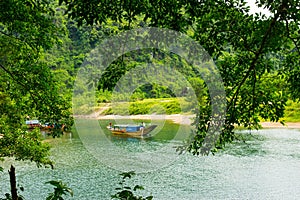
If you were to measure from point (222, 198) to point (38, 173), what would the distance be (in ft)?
15.6

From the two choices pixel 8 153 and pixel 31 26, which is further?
pixel 8 153

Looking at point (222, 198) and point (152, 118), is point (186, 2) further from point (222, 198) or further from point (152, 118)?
point (152, 118)

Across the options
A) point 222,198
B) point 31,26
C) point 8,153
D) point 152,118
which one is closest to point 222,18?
point 31,26

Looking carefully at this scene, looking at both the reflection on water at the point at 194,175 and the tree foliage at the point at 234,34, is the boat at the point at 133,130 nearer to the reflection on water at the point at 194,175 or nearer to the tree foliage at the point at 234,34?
the reflection on water at the point at 194,175

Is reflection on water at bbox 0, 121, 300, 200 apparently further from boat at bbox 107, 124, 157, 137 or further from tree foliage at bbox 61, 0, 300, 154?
tree foliage at bbox 61, 0, 300, 154

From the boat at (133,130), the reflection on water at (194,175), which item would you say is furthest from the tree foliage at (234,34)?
the boat at (133,130)

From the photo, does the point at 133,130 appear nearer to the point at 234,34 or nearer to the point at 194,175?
the point at 194,175

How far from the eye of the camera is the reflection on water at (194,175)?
322 inches

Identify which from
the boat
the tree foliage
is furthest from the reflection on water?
the tree foliage

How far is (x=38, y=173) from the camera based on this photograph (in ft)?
32.2

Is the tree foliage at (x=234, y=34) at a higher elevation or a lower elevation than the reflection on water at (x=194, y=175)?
higher

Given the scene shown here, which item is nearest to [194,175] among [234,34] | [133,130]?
[234,34]

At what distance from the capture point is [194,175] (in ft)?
31.2

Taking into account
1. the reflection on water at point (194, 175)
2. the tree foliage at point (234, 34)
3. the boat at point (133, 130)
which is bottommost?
the reflection on water at point (194, 175)
